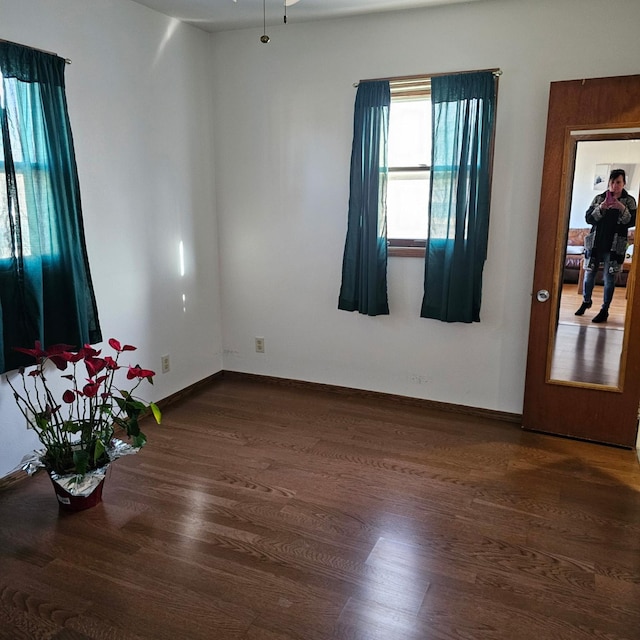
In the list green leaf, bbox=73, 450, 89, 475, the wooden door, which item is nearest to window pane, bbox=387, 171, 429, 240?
the wooden door

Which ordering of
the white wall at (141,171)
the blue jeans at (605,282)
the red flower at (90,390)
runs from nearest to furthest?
the red flower at (90,390)
the white wall at (141,171)
the blue jeans at (605,282)

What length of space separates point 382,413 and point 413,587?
166 centimetres

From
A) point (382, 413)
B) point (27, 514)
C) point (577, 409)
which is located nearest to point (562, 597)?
point (577, 409)

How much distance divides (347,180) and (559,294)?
5.09ft

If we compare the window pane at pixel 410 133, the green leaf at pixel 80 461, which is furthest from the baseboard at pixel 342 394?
the window pane at pixel 410 133

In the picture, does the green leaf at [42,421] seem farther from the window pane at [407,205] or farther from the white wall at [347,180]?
the window pane at [407,205]

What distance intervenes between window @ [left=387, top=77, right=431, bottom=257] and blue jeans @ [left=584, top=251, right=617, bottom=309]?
1.01 metres

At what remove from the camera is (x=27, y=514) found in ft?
7.93

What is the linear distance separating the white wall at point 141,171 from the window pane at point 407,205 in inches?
54.4

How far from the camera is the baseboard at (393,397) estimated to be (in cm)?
350

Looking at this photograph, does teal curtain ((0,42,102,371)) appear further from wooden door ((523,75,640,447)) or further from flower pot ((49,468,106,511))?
wooden door ((523,75,640,447))

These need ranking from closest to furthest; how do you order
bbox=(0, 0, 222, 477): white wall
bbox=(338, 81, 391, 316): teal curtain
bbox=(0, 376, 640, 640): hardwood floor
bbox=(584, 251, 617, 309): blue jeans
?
bbox=(0, 376, 640, 640): hardwood floor, bbox=(0, 0, 222, 477): white wall, bbox=(584, 251, 617, 309): blue jeans, bbox=(338, 81, 391, 316): teal curtain

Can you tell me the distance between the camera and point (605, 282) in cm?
302

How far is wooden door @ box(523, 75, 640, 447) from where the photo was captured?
2836mm
